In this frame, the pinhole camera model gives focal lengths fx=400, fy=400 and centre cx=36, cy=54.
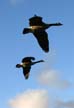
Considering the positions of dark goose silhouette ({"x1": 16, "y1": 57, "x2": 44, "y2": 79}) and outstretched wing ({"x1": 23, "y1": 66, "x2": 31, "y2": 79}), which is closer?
dark goose silhouette ({"x1": 16, "y1": 57, "x2": 44, "y2": 79})

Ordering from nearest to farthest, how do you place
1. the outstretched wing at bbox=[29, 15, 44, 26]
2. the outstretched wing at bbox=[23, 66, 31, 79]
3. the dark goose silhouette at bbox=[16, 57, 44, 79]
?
the outstretched wing at bbox=[29, 15, 44, 26] → the dark goose silhouette at bbox=[16, 57, 44, 79] → the outstretched wing at bbox=[23, 66, 31, 79]

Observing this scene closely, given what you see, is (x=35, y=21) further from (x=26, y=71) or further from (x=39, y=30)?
(x=26, y=71)

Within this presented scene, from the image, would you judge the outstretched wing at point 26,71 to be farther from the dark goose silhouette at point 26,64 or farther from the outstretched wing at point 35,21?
the outstretched wing at point 35,21

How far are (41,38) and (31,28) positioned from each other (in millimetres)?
2233

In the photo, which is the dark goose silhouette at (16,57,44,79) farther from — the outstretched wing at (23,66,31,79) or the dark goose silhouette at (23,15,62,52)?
the dark goose silhouette at (23,15,62,52)

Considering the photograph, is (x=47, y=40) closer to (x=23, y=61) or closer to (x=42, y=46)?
(x=42, y=46)

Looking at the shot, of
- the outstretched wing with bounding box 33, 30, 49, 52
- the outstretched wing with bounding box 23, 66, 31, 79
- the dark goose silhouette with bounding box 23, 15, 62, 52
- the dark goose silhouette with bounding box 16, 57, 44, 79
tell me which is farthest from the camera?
the outstretched wing with bounding box 23, 66, 31, 79

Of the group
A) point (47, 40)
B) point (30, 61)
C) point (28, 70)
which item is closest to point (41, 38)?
point (47, 40)

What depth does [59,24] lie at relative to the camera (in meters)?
31.8

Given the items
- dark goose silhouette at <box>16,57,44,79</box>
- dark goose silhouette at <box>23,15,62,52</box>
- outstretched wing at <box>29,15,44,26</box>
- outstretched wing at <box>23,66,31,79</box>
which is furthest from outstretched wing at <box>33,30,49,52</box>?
outstretched wing at <box>23,66,31,79</box>

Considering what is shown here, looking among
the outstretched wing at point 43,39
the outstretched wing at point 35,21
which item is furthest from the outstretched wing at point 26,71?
the outstretched wing at point 35,21

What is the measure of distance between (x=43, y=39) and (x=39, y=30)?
5.35ft

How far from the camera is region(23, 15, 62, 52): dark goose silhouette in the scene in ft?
104

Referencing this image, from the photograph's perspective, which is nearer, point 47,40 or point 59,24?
point 59,24
